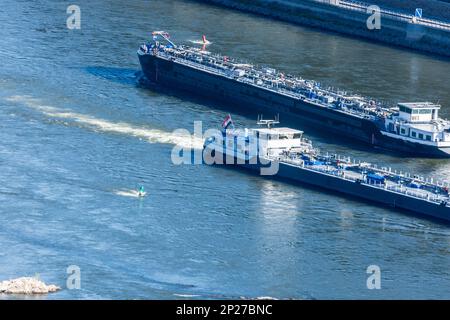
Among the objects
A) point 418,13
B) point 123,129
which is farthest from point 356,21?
point 123,129

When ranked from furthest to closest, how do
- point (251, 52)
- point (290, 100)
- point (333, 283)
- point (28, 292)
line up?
point (251, 52) → point (290, 100) → point (333, 283) → point (28, 292)

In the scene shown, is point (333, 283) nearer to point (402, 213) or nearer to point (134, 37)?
point (402, 213)

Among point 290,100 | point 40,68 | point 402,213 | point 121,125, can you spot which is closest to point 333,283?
point 402,213

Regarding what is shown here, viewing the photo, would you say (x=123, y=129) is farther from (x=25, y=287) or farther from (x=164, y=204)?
(x=25, y=287)

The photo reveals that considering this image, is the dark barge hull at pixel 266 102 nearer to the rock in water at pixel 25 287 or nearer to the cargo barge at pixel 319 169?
the cargo barge at pixel 319 169

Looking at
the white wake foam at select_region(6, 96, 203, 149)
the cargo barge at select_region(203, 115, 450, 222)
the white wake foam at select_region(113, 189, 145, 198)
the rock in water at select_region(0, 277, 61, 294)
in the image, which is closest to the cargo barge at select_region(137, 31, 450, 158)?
the cargo barge at select_region(203, 115, 450, 222)

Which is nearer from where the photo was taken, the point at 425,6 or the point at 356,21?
the point at 356,21
